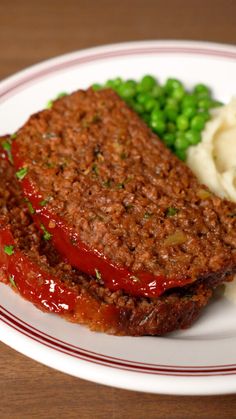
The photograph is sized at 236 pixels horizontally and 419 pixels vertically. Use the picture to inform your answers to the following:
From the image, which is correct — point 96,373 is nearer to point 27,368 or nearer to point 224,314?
point 27,368

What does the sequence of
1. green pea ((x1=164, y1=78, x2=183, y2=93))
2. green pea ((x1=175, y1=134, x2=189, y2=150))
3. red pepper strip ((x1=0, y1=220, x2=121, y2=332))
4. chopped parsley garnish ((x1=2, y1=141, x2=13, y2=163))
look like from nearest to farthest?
red pepper strip ((x1=0, y1=220, x2=121, y2=332)), chopped parsley garnish ((x1=2, y1=141, x2=13, y2=163)), green pea ((x1=175, y1=134, x2=189, y2=150)), green pea ((x1=164, y1=78, x2=183, y2=93))

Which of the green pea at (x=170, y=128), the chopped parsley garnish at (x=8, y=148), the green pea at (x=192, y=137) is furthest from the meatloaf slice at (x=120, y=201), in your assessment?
the green pea at (x=170, y=128)

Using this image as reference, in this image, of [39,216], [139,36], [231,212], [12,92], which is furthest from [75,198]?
[139,36]

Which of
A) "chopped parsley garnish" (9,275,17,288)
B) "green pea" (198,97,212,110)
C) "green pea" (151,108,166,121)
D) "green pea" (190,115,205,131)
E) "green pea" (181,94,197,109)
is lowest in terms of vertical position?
"chopped parsley garnish" (9,275,17,288)

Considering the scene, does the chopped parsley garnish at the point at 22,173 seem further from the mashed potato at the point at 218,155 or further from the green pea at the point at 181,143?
the green pea at the point at 181,143

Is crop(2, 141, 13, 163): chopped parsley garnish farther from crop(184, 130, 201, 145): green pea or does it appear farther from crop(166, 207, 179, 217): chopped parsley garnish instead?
crop(184, 130, 201, 145): green pea

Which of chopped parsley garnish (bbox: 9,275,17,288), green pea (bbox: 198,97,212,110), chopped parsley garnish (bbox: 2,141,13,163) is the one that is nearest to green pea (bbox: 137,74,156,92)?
green pea (bbox: 198,97,212,110)
